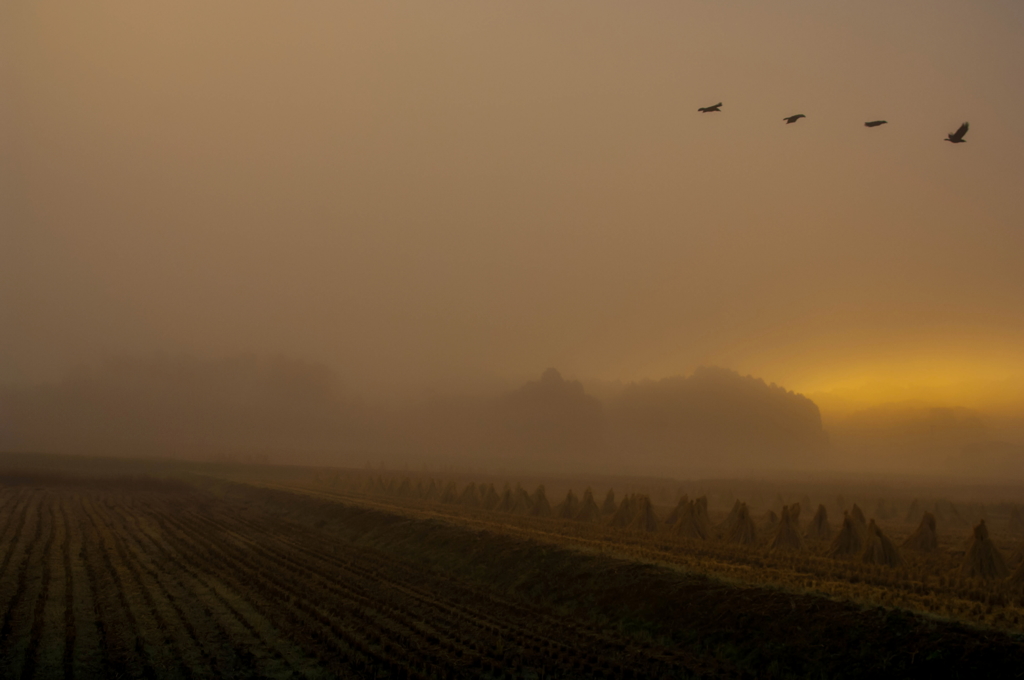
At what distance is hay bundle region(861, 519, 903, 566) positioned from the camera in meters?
25.8

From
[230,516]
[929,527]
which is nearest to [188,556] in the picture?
[230,516]

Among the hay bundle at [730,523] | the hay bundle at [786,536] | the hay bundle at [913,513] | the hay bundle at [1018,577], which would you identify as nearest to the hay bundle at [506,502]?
the hay bundle at [730,523]

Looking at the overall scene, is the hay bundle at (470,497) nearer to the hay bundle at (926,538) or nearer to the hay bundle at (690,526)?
the hay bundle at (690,526)

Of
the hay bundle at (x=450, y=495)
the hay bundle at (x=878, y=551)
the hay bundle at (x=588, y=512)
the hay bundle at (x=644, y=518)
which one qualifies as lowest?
the hay bundle at (x=450, y=495)

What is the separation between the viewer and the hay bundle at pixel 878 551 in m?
25.8

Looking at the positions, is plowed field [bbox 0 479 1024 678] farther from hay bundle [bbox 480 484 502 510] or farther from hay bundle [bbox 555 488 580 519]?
hay bundle [bbox 480 484 502 510]

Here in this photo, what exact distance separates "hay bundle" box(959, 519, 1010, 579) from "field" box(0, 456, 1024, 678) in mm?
5401

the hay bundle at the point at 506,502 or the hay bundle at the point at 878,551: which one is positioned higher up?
the hay bundle at the point at 878,551

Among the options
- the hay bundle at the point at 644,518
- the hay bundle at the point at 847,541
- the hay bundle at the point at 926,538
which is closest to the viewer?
the hay bundle at the point at 847,541

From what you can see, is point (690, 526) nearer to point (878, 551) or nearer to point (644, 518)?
point (644, 518)

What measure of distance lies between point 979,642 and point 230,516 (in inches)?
1605

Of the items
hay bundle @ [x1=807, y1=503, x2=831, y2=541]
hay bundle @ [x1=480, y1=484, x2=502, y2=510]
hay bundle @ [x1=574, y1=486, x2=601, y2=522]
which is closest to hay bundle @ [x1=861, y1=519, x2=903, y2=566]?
hay bundle @ [x1=807, y1=503, x2=831, y2=541]

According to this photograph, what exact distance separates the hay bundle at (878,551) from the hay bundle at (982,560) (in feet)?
8.20

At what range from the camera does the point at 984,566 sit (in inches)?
958
